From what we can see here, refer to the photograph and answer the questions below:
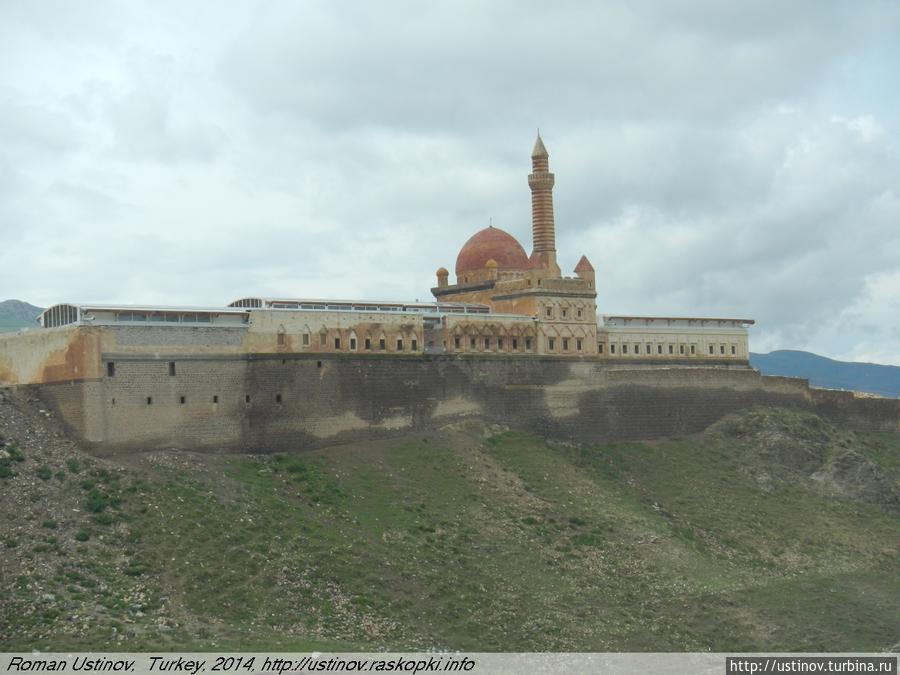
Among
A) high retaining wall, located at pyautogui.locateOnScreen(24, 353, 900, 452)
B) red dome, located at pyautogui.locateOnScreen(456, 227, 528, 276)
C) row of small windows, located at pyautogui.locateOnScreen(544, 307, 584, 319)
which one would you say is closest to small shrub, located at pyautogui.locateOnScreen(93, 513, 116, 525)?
high retaining wall, located at pyautogui.locateOnScreen(24, 353, 900, 452)

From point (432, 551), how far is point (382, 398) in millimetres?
10894

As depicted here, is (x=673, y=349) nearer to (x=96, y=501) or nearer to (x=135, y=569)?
(x=96, y=501)

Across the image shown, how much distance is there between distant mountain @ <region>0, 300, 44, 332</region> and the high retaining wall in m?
114

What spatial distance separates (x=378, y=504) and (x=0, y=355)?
1654 cm

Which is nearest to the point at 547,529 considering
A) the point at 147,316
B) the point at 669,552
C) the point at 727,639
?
the point at 669,552

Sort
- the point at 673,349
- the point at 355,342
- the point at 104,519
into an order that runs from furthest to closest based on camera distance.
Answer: the point at 673,349 < the point at 355,342 < the point at 104,519

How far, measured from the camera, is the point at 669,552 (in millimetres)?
56062

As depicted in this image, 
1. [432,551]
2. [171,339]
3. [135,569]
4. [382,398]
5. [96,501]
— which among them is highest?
[171,339]

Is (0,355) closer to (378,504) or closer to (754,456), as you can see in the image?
(378,504)

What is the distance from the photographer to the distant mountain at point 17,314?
171 metres

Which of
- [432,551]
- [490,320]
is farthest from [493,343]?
[432,551]
